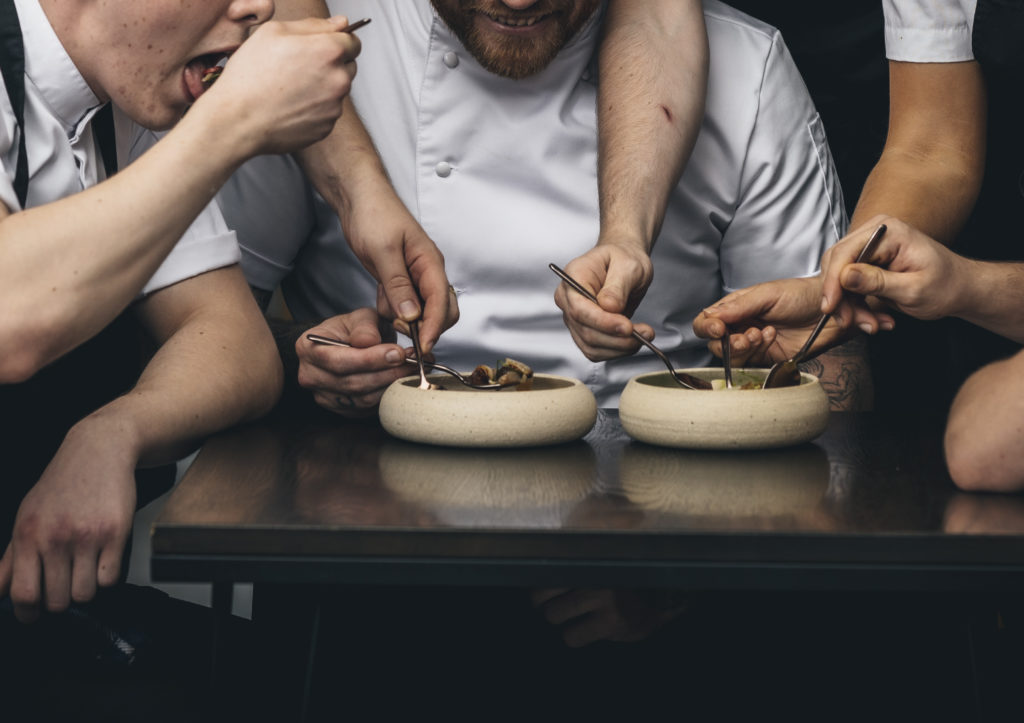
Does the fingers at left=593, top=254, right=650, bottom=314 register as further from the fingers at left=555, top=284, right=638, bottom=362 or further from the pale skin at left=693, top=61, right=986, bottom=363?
the pale skin at left=693, top=61, right=986, bottom=363

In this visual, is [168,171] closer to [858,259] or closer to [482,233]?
[858,259]

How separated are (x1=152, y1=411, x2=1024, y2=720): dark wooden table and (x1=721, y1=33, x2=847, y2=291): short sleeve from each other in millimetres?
1005

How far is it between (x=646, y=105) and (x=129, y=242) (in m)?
0.99

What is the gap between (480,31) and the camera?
6.47 ft

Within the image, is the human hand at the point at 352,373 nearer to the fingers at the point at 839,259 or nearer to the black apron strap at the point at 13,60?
the black apron strap at the point at 13,60

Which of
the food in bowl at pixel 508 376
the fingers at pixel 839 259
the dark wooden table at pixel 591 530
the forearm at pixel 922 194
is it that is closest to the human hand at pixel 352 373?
the food in bowl at pixel 508 376

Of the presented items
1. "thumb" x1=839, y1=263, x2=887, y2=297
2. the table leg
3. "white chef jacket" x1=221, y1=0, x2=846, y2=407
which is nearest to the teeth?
"white chef jacket" x1=221, y1=0, x2=846, y2=407

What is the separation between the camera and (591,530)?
97cm

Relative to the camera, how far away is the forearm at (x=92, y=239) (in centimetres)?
122

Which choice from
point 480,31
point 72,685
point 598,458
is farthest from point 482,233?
point 72,685

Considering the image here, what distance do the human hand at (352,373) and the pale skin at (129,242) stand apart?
0.09 metres

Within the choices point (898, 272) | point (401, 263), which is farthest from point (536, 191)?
point (898, 272)

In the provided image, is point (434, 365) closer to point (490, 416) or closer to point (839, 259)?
point (490, 416)

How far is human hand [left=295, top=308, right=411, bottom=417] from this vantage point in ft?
5.00
